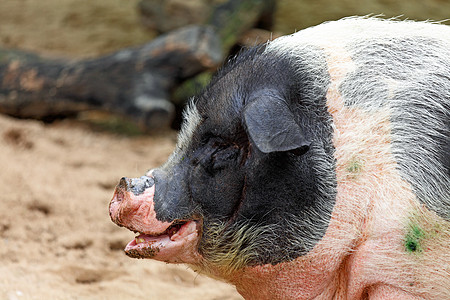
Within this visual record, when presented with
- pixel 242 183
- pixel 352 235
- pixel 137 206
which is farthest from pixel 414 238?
pixel 137 206

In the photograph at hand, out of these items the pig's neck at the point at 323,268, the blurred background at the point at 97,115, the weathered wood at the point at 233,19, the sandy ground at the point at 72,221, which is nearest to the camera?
the pig's neck at the point at 323,268

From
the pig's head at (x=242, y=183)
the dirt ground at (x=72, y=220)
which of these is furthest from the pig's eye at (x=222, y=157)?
the dirt ground at (x=72, y=220)

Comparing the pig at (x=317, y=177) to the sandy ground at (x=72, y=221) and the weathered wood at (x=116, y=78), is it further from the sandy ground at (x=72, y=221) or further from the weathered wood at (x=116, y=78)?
the weathered wood at (x=116, y=78)

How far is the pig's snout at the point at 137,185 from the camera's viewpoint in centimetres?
279

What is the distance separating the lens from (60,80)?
6.41 meters

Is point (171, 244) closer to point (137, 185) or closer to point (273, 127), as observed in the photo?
point (137, 185)

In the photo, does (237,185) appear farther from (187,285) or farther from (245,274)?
(187,285)

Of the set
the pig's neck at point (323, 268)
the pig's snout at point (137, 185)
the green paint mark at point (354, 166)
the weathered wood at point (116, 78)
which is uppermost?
the green paint mark at point (354, 166)

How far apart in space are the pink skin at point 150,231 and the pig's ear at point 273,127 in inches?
21.7

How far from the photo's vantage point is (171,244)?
281 centimetres

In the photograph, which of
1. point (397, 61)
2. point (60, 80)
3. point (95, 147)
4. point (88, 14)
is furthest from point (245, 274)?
point (88, 14)

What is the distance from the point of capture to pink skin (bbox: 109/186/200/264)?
9.12 ft

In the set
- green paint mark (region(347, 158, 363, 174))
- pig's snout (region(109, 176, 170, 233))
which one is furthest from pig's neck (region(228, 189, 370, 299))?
pig's snout (region(109, 176, 170, 233))

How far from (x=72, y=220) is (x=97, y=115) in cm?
268
